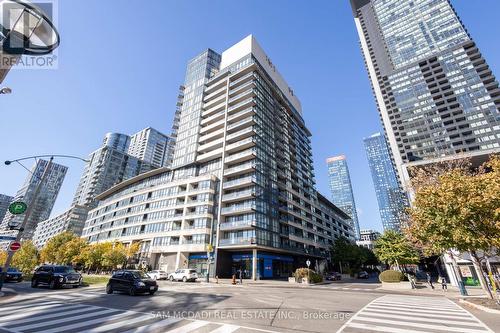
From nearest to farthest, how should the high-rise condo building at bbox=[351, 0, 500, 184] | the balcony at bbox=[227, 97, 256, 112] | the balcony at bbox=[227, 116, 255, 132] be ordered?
the balcony at bbox=[227, 116, 255, 132] → the balcony at bbox=[227, 97, 256, 112] → the high-rise condo building at bbox=[351, 0, 500, 184]

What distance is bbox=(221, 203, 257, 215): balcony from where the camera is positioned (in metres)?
42.9

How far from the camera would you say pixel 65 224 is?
110312 millimetres

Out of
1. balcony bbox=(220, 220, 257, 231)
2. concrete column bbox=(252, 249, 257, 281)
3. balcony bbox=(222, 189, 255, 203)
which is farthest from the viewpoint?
balcony bbox=(222, 189, 255, 203)

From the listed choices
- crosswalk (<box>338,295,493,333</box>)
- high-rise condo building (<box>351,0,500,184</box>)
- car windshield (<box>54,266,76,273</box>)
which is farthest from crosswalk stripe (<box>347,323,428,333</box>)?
high-rise condo building (<box>351,0,500,184</box>)

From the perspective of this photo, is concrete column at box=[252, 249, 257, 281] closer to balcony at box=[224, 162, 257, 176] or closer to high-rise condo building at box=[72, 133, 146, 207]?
balcony at box=[224, 162, 257, 176]

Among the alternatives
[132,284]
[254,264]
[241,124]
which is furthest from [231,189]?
[132,284]

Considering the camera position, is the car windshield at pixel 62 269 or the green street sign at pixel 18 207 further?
the car windshield at pixel 62 269

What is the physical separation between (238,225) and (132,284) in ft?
93.8

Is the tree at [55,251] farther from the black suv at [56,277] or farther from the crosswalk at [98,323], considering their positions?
the crosswalk at [98,323]

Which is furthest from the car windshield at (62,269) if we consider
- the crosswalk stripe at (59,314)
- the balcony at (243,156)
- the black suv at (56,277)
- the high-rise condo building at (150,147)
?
the high-rise condo building at (150,147)

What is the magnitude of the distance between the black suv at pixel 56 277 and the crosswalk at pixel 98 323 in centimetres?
1059

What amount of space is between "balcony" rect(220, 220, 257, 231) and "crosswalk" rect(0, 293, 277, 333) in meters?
32.5

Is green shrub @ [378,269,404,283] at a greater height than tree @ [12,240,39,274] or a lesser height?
lesser

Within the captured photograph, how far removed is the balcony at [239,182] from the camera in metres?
45.1
